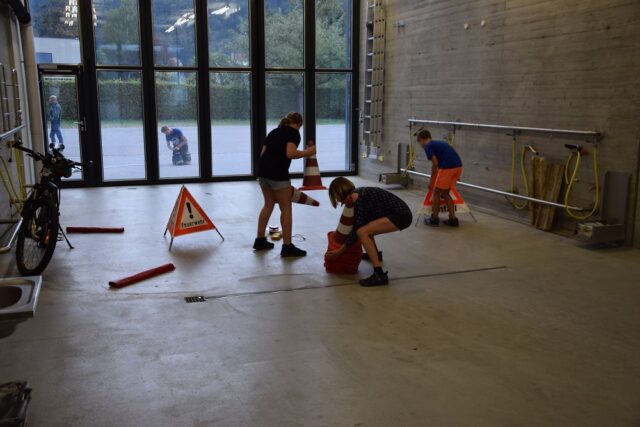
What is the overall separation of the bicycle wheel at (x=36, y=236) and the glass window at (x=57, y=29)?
567 cm

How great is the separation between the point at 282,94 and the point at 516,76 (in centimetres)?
527

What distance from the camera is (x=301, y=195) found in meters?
6.47

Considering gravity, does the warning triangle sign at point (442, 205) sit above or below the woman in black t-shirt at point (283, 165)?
below

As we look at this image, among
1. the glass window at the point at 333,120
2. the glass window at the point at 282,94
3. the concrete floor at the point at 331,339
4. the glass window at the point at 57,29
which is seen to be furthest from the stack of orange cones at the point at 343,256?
the glass window at the point at 57,29

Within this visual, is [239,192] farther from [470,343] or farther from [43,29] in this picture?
[470,343]

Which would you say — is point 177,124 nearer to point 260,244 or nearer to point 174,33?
point 174,33

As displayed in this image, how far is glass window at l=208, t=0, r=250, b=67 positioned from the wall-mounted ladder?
7.64 feet

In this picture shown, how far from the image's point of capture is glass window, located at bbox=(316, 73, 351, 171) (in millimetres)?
12359

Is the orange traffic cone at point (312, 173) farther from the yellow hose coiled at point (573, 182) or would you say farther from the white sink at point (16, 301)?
the white sink at point (16, 301)

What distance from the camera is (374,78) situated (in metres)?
11.6

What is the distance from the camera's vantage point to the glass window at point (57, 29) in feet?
34.5

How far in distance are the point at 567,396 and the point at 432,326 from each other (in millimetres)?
1176

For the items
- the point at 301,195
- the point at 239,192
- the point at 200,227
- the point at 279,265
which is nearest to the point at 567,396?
the point at 279,265

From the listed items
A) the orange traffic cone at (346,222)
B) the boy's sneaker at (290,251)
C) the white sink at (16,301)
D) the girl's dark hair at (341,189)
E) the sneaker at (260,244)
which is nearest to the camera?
the white sink at (16,301)
